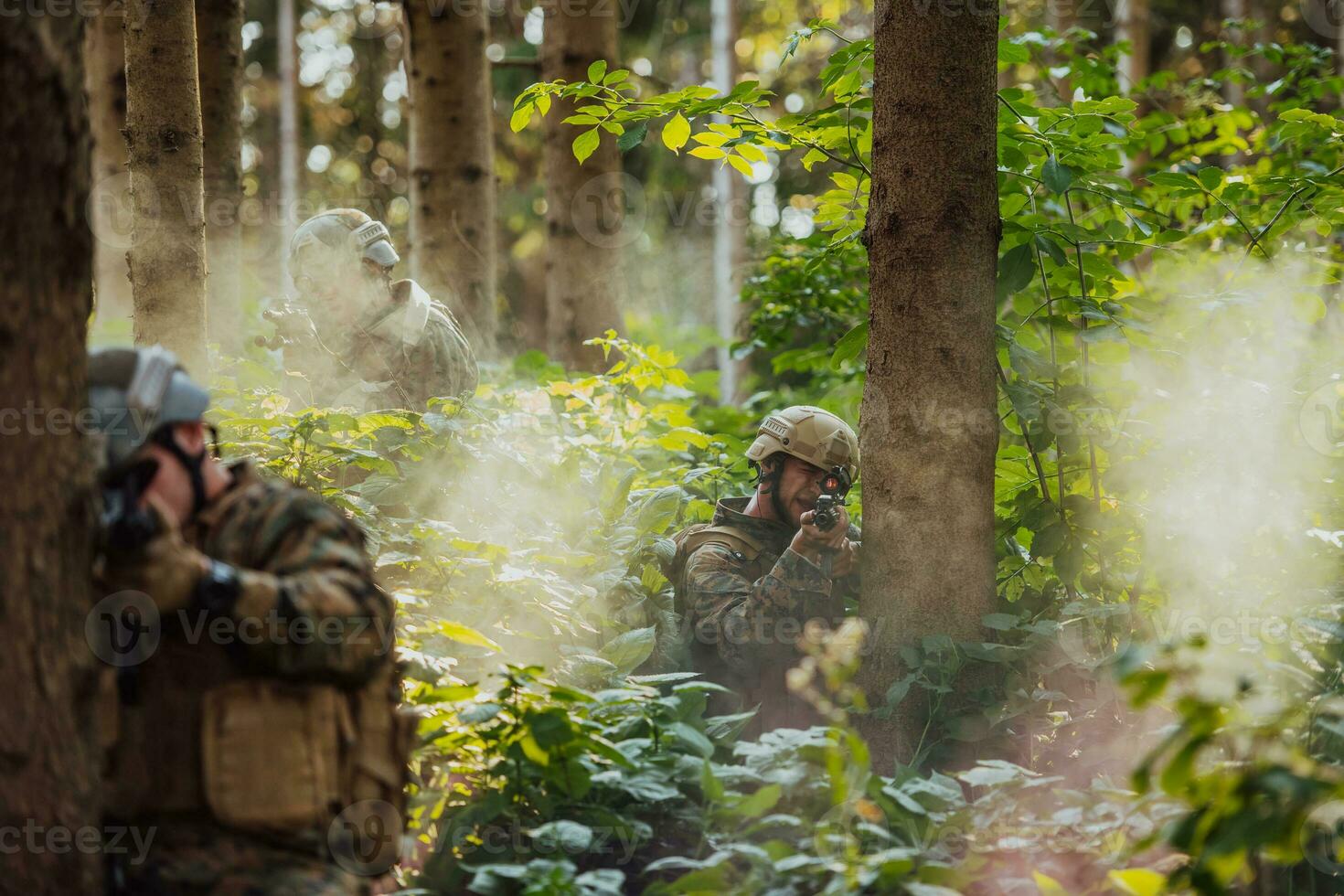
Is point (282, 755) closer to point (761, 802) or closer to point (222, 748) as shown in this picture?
point (222, 748)

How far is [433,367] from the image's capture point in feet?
20.5

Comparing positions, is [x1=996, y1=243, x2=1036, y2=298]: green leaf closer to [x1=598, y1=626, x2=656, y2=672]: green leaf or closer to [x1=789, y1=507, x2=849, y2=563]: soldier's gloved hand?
[x1=789, y1=507, x2=849, y2=563]: soldier's gloved hand

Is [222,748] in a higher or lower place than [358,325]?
lower

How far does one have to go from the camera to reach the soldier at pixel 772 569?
4.62 meters

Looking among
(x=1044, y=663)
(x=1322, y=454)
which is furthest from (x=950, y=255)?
(x=1322, y=454)

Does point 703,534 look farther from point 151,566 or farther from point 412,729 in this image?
point 151,566

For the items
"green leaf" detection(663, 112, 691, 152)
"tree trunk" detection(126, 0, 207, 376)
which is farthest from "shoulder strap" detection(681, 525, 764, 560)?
"tree trunk" detection(126, 0, 207, 376)

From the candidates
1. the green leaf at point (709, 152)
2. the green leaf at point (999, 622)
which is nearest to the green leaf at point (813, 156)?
the green leaf at point (709, 152)

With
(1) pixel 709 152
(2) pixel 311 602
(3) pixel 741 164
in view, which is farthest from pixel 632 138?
(2) pixel 311 602

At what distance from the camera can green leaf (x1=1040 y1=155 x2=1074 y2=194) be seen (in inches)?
168

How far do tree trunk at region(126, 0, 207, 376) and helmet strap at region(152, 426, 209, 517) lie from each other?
99.5 inches

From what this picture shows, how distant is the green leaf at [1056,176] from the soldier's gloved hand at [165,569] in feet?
10.5

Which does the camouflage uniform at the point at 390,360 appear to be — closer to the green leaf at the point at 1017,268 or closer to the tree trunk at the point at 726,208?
the green leaf at the point at 1017,268

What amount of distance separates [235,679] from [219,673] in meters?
0.05
